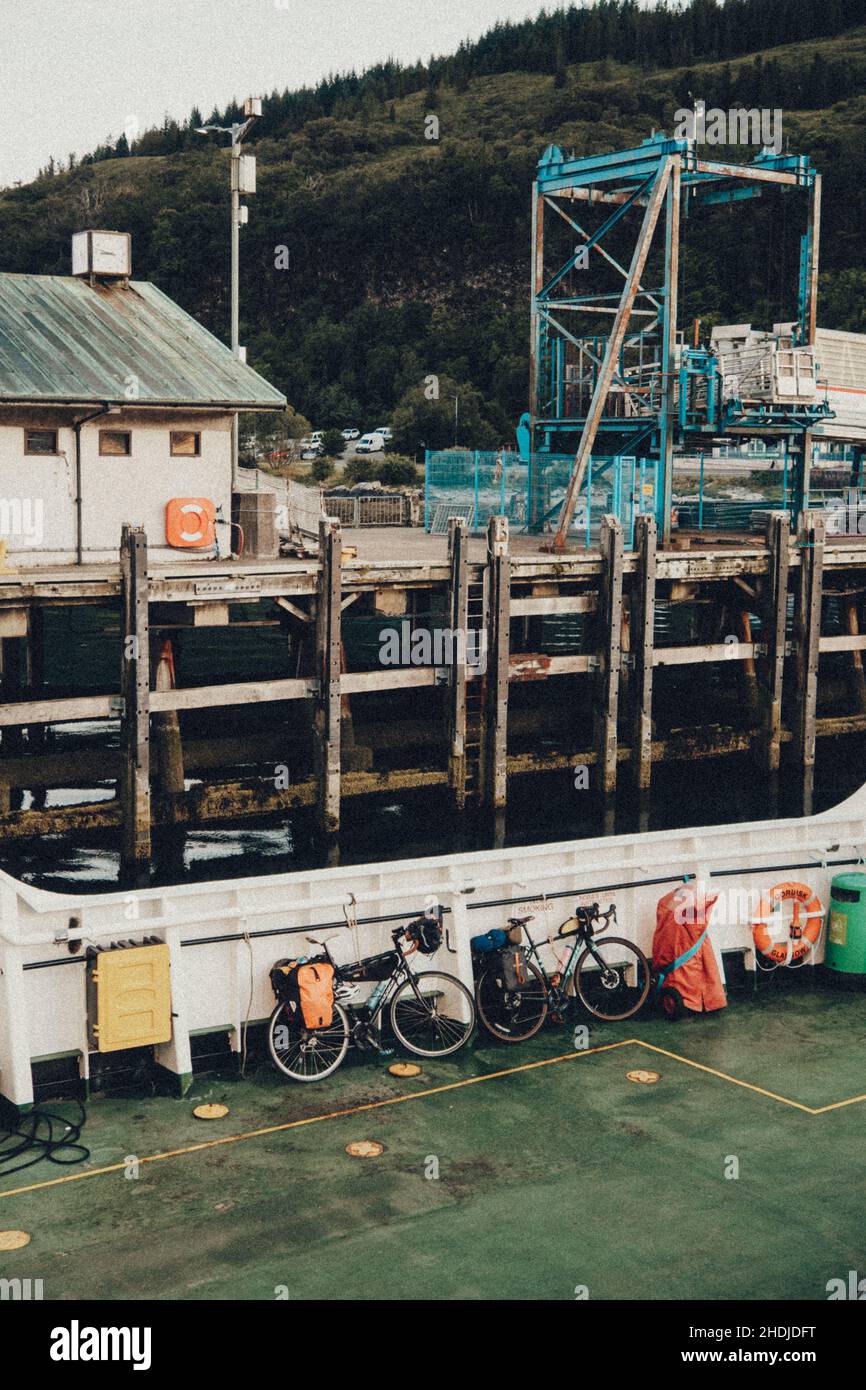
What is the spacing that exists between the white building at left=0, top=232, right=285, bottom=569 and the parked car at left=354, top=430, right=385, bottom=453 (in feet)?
191

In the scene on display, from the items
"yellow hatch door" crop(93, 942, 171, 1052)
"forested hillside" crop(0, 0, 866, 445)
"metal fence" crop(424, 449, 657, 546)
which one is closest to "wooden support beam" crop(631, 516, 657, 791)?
"metal fence" crop(424, 449, 657, 546)

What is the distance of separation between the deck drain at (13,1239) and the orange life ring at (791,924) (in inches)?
304

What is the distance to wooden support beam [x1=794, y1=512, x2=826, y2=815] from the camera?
32.4 meters

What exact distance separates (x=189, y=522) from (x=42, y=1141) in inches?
786

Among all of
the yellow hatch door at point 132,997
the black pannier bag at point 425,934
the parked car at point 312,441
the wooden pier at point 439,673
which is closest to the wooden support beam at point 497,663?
the wooden pier at point 439,673

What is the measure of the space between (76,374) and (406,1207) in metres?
22.0

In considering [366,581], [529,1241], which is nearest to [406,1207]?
[529,1241]

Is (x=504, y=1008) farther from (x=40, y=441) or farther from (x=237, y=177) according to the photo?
(x=237, y=177)

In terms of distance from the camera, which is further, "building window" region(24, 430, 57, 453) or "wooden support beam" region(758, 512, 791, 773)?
"wooden support beam" region(758, 512, 791, 773)

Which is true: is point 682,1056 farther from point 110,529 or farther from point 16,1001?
point 110,529

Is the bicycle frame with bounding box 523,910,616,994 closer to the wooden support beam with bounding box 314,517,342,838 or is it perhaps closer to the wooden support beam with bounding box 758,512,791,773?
the wooden support beam with bounding box 314,517,342,838

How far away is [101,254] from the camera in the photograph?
34281mm

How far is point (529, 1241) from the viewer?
33.9 feet

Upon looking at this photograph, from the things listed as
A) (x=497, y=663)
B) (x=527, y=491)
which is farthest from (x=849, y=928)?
(x=527, y=491)
